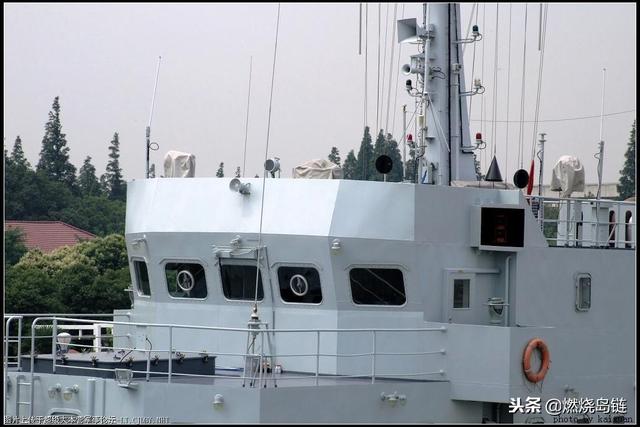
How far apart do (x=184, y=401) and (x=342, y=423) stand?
207cm

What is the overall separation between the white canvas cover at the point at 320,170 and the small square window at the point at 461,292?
2.33 m

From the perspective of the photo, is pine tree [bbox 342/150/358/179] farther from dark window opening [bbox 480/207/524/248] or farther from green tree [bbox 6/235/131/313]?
dark window opening [bbox 480/207/524/248]

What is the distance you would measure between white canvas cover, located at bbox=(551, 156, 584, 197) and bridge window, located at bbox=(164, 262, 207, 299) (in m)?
6.24

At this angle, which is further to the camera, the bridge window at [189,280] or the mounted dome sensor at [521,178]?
the mounted dome sensor at [521,178]

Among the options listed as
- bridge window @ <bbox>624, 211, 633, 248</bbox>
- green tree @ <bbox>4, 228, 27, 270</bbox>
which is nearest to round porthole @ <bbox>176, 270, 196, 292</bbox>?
bridge window @ <bbox>624, 211, 633, 248</bbox>

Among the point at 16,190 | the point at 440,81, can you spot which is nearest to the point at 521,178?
the point at 440,81

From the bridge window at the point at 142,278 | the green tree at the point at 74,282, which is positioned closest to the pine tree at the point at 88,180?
the green tree at the point at 74,282

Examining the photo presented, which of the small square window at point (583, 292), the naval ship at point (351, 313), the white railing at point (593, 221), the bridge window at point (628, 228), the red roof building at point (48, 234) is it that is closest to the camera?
the naval ship at point (351, 313)

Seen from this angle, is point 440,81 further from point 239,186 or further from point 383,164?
point 239,186

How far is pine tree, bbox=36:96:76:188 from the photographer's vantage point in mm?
64188

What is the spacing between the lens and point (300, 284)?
687 inches

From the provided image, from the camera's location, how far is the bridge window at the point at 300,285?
17.4 metres

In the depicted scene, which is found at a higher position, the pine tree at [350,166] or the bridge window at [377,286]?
the pine tree at [350,166]

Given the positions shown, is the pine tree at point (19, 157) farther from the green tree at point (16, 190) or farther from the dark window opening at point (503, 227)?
the dark window opening at point (503, 227)
